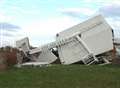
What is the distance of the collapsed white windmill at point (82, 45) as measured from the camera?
57656 millimetres

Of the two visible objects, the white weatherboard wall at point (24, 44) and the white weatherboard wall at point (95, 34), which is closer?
the white weatherboard wall at point (95, 34)

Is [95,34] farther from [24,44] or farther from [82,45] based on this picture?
[24,44]

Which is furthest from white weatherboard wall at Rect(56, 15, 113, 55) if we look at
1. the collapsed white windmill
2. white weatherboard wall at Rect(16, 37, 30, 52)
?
white weatherboard wall at Rect(16, 37, 30, 52)

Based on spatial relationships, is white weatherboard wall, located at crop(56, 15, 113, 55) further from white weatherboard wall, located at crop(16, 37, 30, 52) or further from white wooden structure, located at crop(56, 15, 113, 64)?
white weatherboard wall, located at crop(16, 37, 30, 52)

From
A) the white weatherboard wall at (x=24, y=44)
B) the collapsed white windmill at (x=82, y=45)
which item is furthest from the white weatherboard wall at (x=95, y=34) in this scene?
the white weatherboard wall at (x=24, y=44)

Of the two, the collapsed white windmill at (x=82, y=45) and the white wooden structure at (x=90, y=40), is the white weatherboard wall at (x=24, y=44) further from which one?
the white wooden structure at (x=90, y=40)

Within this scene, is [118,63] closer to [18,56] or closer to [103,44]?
[103,44]

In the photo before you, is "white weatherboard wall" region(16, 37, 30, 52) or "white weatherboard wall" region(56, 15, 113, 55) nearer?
"white weatherboard wall" region(56, 15, 113, 55)

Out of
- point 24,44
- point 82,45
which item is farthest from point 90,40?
point 24,44

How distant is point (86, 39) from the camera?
5903cm

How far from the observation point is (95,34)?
58875mm

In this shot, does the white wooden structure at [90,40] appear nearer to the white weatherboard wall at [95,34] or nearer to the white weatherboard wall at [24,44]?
the white weatherboard wall at [95,34]

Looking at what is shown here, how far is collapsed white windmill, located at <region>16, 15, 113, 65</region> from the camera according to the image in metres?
57.7

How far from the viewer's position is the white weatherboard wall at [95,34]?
5766 cm
